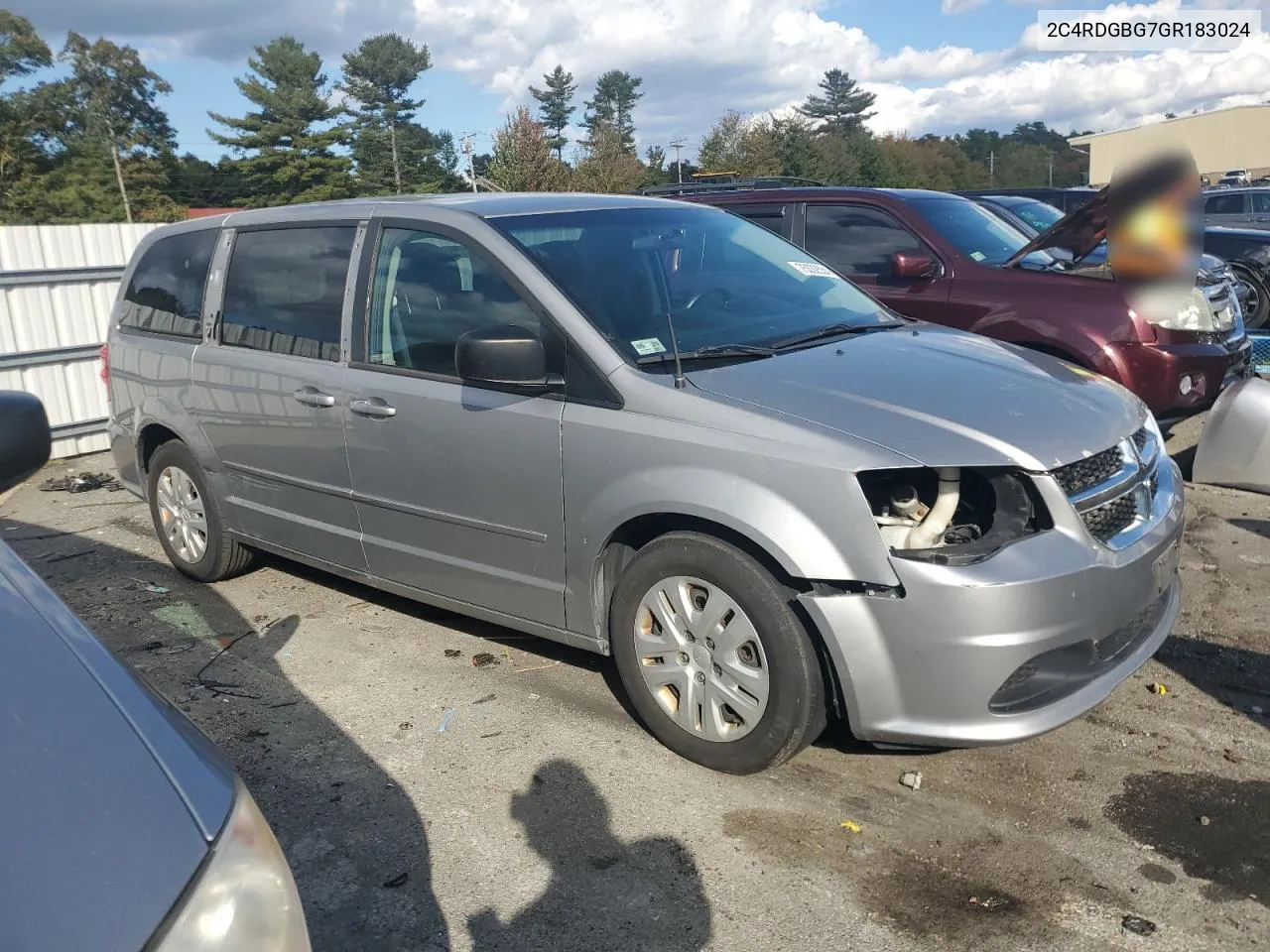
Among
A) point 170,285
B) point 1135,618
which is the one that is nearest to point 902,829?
point 1135,618

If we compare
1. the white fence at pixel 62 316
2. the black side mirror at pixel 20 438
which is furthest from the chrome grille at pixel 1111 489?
the white fence at pixel 62 316

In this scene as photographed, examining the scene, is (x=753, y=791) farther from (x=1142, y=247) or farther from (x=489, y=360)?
(x=1142, y=247)

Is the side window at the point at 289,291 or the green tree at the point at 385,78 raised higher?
the green tree at the point at 385,78

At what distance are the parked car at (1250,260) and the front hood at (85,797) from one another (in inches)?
504

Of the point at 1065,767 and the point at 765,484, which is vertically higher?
the point at 765,484

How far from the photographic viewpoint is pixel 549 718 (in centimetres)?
392

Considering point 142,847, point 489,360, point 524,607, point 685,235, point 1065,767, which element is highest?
point 685,235

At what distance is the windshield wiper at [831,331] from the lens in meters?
3.89

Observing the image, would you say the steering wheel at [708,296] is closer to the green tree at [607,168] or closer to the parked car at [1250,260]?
the parked car at [1250,260]

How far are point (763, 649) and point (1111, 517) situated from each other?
1.14 meters

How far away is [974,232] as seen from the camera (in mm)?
7367

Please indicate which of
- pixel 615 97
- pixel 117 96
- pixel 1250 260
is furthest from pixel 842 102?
pixel 1250 260

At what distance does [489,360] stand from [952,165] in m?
63.0

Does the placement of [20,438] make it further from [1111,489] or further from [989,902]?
[1111,489]
